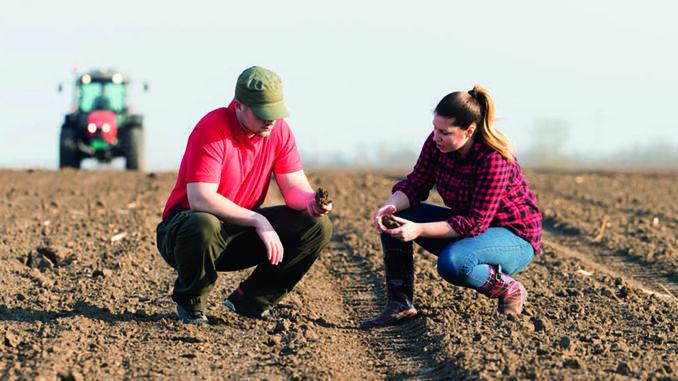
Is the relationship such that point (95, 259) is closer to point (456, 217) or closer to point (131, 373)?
point (131, 373)

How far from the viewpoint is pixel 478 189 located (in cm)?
407

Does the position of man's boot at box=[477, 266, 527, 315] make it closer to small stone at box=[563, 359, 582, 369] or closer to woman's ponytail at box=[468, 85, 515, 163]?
woman's ponytail at box=[468, 85, 515, 163]

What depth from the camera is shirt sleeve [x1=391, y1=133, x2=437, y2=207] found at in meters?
4.34

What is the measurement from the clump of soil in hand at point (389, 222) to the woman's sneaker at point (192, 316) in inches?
43.8

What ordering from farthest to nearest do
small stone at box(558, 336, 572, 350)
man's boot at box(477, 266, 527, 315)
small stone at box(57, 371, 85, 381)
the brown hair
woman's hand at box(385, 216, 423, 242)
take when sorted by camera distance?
man's boot at box(477, 266, 527, 315) < woman's hand at box(385, 216, 423, 242) < the brown hair < small stone at box(558, 336, 572, 350) < small stone at box(57, 371, 85, 381)

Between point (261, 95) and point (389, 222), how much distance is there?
917mm

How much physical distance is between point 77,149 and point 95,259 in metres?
8.71

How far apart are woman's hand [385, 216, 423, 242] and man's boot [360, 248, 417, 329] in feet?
1.06

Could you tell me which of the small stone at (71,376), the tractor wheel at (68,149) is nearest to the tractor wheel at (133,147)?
the tractor wheel at (68,149)

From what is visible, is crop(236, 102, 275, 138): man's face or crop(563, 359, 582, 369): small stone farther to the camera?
crop(236, 102, 275, 138): man's face

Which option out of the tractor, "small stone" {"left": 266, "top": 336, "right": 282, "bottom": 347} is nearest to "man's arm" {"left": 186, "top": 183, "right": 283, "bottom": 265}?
"small stone" {"left": 266, "top": 336, "right": 282, "bottom": 347}

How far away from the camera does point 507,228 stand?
172 inches

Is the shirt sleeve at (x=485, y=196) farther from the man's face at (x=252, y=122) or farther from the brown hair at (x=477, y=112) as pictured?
the man's face at (x=252, y=122)

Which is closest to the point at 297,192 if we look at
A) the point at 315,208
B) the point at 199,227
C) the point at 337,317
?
the point at 315,208
